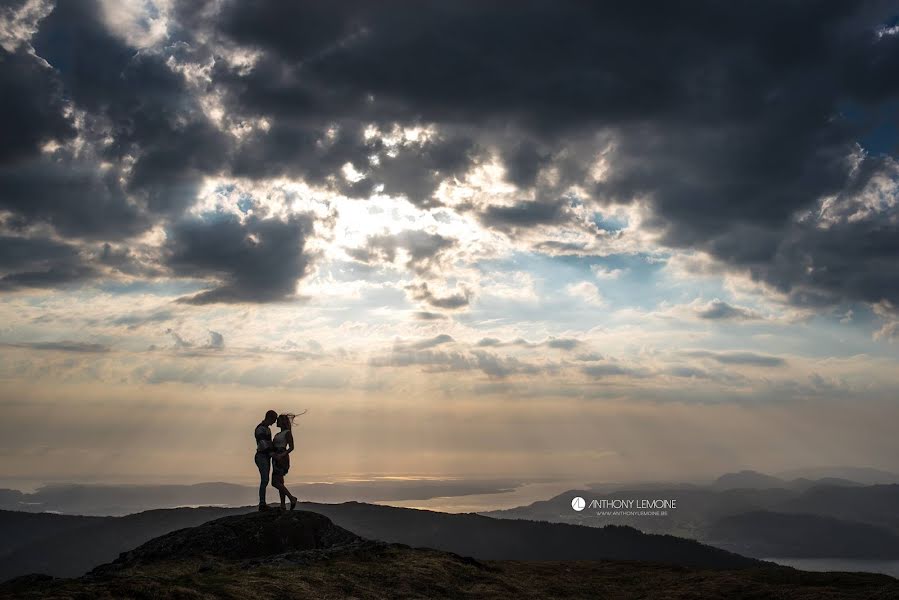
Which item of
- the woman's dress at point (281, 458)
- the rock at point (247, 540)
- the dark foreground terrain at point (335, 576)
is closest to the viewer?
the dark foreground terrain at point (335, 576)

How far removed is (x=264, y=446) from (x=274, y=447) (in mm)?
438

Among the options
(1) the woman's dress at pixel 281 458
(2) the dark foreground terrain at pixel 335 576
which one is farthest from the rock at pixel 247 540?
(1) the woman's dress at pixel 281 458

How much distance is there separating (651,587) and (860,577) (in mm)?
9995

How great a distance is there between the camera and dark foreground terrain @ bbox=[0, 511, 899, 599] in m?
17.4

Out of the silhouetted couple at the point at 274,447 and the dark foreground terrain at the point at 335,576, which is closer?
the dark foreground terrain at the point at 335,576

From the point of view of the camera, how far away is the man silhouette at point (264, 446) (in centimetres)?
2670

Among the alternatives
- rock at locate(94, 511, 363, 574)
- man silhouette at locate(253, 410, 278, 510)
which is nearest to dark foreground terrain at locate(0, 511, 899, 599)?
rock at locate(94, 511, 363, 574)

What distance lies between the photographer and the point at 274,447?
2708 centimetres

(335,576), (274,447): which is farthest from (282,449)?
(335,576)

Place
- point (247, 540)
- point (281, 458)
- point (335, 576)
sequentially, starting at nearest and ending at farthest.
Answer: point (335, 576)
point (247, 540)
point (281, 458)

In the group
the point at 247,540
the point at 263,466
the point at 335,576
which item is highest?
the point at 263,466

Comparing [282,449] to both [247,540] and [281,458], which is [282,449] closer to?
[281,458]

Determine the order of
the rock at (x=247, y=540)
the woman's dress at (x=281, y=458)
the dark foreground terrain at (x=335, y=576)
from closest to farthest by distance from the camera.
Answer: the dark foreground terrain at (x=335, y=576), the rock at (x=247, y=540), the woman's dress at (x=281, y=458)

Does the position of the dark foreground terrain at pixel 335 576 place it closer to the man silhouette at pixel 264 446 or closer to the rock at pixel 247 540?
the rock at pixel 247 540
